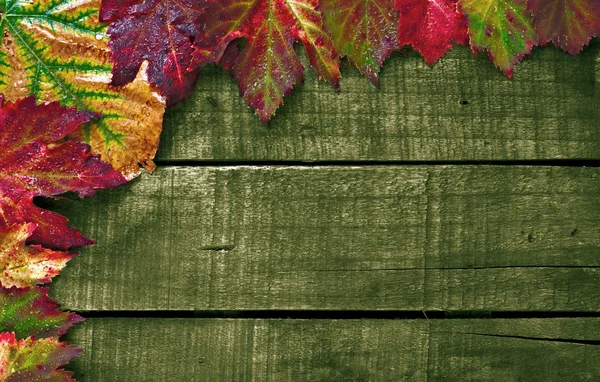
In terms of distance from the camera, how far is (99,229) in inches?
45.8

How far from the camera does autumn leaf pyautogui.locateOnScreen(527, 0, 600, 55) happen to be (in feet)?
3.54

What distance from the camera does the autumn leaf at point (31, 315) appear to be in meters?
1.12

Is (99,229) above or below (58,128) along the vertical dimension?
below

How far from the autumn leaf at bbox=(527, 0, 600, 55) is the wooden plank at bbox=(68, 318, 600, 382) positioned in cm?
50

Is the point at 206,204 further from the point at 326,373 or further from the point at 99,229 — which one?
the point at 326,373

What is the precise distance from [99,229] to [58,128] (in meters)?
0.20

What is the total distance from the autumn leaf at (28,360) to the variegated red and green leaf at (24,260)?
0.31ft

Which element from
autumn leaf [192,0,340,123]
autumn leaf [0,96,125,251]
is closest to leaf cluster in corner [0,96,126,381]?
autumn leaf [0,96,125,251]

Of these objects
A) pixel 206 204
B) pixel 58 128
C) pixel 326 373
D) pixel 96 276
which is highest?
pixel 58 128

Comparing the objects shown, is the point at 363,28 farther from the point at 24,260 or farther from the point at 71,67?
the point at 24,260

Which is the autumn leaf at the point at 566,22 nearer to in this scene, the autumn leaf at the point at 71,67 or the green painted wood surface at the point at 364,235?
the green painted wood surface at the point at 364,235

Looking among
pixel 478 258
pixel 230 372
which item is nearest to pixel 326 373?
pixel 230 372

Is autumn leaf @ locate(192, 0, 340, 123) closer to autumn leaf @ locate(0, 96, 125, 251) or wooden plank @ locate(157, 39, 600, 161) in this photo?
wooden plank @ locate(157, 39, 600, 161)

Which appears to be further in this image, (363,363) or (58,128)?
(363,363)
